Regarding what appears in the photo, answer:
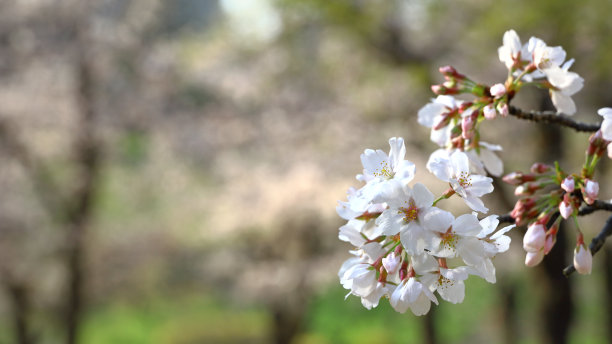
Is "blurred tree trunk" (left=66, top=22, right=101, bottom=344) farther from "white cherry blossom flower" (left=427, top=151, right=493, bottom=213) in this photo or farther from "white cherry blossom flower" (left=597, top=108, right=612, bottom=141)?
"white cherry blossom flower" (left=597, top=108, right=612, bottom=141)

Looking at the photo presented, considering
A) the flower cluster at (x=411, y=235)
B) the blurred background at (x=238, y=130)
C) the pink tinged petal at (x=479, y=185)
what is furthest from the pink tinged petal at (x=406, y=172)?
the blurred background at (x=238, y=130)

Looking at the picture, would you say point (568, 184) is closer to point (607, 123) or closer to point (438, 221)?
point (607, 123)

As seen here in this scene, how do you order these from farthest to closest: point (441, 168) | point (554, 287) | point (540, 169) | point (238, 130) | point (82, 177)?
point (238, 130)
point (82, 177)
point (554, 287)
point (540, 169)
point (441, 168)

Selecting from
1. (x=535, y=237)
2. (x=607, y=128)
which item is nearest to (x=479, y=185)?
(x=535, y=237)

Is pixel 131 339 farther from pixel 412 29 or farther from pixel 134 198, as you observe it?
pixel 412 29

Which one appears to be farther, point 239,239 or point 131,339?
point 131,339

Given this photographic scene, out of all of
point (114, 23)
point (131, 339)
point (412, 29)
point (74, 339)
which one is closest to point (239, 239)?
point (74, 339)

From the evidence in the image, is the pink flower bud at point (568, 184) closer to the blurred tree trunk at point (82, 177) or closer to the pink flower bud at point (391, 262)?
the pink flower bud at point (391, 262)
